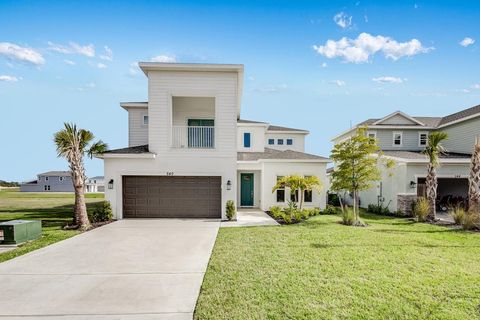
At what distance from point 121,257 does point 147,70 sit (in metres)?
9.39

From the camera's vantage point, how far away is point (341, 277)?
5430 mm

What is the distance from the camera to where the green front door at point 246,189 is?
17.6 metres

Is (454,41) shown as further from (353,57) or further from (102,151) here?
(102,151)

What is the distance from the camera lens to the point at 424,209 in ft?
42.7

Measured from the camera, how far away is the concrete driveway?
14.2ft

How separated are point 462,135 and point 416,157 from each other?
614 cm

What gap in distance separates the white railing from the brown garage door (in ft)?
7.12

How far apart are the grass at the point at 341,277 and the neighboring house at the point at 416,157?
6554 millimetres

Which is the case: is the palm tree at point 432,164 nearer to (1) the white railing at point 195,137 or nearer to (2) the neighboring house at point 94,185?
Answer: (1) the white railing at point 195,137

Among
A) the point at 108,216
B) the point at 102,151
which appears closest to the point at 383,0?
the point at 102,151

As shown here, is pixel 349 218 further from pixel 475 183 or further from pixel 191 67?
pixel 191 67

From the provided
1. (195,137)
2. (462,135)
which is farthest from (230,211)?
(462,135)

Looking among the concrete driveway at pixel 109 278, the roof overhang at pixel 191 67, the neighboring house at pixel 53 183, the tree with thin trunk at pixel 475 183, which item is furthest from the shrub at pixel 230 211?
the neighboring house at pixel 53 183

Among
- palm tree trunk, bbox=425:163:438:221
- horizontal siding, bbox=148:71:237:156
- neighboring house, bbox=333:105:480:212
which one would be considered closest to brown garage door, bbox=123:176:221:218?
horizontal siding, bbox=148:71:237:156
